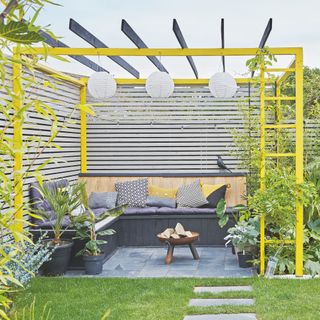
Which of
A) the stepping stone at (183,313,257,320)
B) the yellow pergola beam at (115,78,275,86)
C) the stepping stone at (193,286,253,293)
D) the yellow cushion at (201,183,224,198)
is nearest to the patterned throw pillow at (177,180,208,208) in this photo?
the yellow cushion at (201,183,224,198)

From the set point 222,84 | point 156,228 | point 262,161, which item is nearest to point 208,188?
point 156,228

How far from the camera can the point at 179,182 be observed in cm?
888

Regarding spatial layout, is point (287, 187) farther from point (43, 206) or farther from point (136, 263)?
point (43, 206)

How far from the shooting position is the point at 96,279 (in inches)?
229

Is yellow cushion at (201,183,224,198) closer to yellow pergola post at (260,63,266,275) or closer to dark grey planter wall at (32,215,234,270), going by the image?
dark grey planter wall at (32,215,234,270)

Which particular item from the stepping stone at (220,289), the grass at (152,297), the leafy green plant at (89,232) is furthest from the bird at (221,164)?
the stepping stone at (220,289)

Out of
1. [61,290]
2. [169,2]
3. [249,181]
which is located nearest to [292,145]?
[249,181]

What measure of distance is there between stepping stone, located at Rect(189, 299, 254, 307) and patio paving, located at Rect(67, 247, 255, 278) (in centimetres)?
109

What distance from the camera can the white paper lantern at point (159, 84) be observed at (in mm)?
6508

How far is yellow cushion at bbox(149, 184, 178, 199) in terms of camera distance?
28.3 feet

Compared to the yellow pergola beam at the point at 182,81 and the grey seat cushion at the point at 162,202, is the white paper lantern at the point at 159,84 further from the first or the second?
the yellow pergola beam at the point at 182,81

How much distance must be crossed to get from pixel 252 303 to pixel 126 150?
499cm

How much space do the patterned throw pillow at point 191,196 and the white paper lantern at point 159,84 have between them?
219 centimetres

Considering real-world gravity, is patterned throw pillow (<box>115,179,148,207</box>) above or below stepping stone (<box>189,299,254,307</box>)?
above
